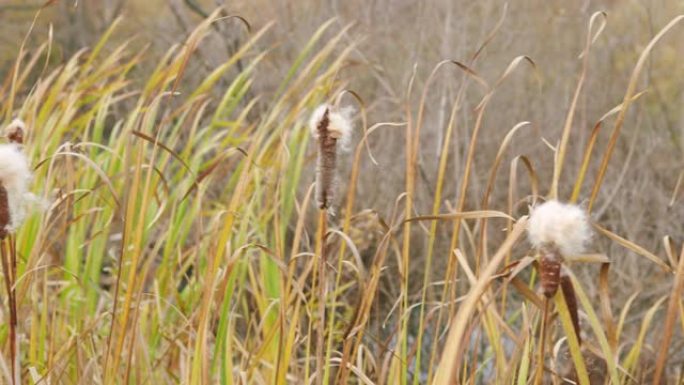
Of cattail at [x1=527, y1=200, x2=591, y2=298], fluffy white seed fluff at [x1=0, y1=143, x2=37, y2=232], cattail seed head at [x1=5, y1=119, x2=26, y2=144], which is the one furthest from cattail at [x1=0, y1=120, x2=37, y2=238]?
cattail at [x1=527, y1=200, x2=591, y2=298]

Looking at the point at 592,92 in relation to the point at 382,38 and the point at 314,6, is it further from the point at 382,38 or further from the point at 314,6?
the point at 314,6

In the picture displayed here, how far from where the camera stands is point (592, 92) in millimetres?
4746

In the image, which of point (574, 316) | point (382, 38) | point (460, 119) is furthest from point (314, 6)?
point (574, 316)

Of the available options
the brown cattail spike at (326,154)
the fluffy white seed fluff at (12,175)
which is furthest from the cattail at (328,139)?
the fluffy white seed fluff at (12,175)

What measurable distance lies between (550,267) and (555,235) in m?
0.04

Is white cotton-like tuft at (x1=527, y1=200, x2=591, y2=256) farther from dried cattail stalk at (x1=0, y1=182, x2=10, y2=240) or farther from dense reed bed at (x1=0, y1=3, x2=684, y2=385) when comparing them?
dried cattail stalk at (x1=0, y1=182, x2=10, y2=240)

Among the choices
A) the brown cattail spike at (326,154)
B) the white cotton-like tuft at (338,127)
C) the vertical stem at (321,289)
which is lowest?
the vertical stem at (321,289)

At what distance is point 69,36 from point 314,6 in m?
2.53

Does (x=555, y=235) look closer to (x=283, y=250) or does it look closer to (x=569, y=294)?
(x=569, y=294)

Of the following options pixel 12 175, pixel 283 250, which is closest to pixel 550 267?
pixel 12 175

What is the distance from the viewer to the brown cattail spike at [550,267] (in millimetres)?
910

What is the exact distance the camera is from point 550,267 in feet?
3.04

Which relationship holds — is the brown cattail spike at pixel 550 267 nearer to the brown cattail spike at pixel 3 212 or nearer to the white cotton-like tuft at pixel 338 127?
the white cotton-like tuft at pixel 338 127

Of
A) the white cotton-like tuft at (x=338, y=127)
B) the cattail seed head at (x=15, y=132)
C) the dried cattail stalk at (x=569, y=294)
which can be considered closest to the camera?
the dried cattail stalk at (x=569, y=294)
